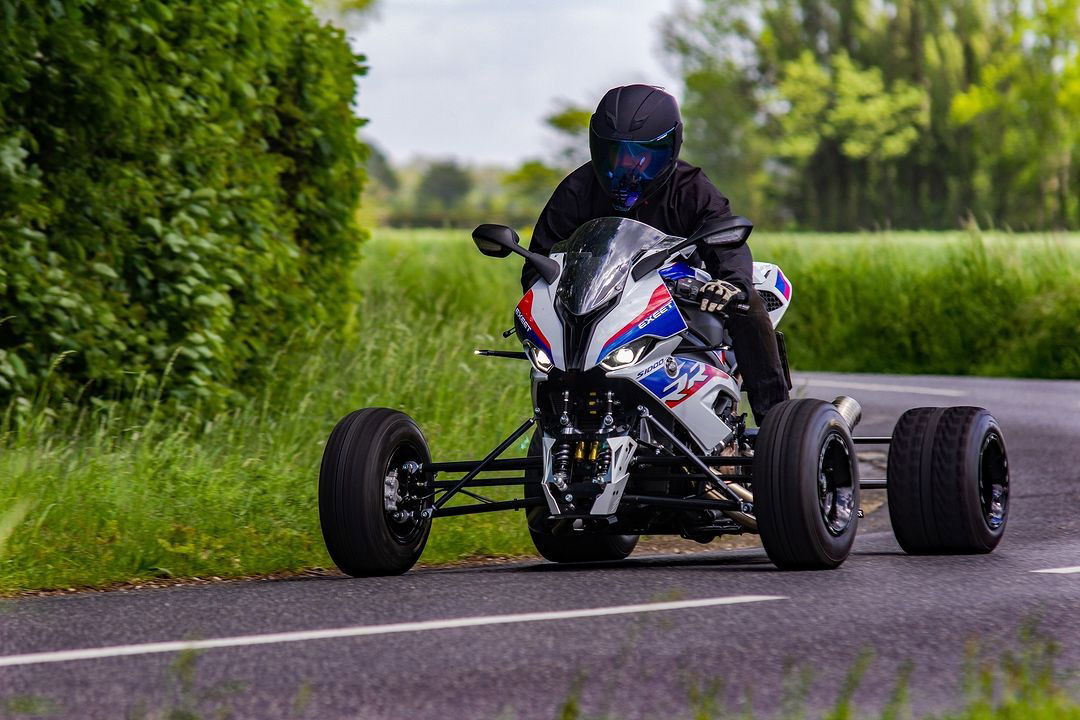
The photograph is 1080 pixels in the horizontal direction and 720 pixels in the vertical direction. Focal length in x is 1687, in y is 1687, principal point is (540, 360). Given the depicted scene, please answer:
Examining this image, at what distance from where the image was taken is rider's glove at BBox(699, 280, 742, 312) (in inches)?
278

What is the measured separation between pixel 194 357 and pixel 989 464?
4.78m

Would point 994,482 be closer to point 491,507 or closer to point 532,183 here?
point 491,507

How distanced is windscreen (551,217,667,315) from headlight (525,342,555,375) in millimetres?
227

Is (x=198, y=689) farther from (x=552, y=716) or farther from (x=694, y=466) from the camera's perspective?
(x=694, y=466)

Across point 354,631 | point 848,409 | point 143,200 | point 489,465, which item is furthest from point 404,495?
point 143,200

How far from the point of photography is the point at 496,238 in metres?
7.32

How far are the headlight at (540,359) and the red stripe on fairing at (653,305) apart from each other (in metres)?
0.28

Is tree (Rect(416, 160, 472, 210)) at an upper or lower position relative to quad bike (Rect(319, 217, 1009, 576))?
upper

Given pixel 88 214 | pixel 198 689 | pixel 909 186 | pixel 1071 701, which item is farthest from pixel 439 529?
pixel 909 186

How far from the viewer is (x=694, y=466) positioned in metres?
7.01

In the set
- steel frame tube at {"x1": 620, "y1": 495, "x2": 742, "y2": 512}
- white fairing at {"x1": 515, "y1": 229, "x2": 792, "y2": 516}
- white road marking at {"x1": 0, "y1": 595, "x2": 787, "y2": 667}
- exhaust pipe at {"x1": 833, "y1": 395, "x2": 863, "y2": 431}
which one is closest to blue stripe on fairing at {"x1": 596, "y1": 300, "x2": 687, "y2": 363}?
white fairing at {"x1": 515, "y1": 229, "x2": 792, "y2": 516}

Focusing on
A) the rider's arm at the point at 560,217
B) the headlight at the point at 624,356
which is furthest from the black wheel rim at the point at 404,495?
the rider's arm at the point at 560,217

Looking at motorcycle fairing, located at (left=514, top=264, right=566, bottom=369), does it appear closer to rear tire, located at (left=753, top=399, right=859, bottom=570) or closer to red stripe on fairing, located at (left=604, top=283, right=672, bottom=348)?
red stripe on fairing, located at (left=604, top=283, right=672, bottom=348)

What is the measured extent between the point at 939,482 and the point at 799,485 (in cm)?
121
